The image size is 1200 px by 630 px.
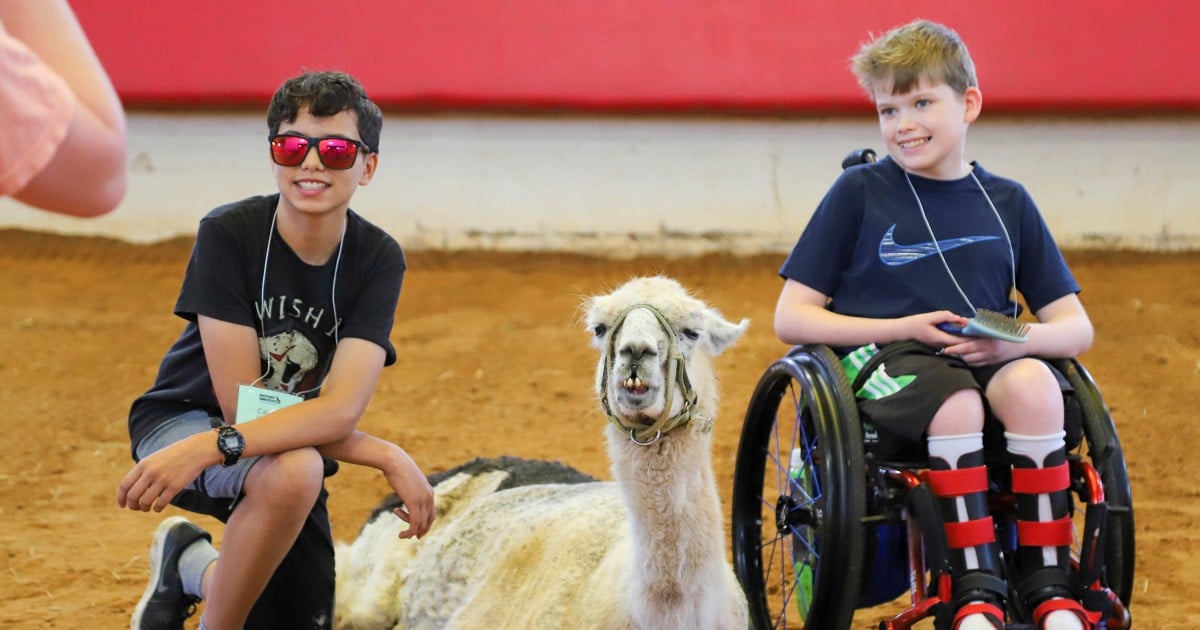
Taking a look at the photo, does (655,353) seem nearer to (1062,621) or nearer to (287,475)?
(287,475)

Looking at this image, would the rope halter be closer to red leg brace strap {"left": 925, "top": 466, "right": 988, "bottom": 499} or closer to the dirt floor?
red leg brace strap {"left": 925, "top": 466, "right": 988, "bottom": 499}

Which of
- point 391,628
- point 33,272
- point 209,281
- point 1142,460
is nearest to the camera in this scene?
point 209,281

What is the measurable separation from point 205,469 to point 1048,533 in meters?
1.65

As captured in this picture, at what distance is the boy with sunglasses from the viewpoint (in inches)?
99.8

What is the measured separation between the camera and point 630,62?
7398 millimetres

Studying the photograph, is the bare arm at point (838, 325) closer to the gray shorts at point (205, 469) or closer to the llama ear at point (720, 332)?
the llama ear at point (720, 332)

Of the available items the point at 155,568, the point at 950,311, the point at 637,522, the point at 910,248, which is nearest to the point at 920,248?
the point at 910,248

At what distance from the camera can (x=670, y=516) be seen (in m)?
2.51

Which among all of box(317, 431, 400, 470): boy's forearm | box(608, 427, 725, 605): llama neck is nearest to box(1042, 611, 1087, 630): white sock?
box(608, 427, 725, 605): llama neck

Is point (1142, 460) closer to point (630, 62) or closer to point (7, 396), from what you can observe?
point (630, 62)

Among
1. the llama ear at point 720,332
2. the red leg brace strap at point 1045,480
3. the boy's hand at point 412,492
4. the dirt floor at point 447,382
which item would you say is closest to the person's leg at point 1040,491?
the red leg brace strap at point 1045,480

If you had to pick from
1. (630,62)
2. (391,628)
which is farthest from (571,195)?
(391,628)

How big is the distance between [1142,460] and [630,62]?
3.91 metres

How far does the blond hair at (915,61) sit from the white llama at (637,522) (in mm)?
653
